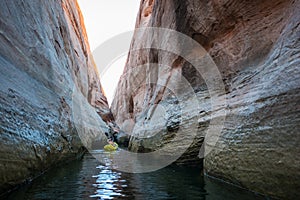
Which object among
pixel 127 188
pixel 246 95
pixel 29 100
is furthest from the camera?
pixel 29 100

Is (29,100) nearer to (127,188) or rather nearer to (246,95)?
(127,188)

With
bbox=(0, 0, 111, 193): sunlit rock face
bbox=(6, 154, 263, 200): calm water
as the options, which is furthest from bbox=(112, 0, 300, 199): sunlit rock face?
bbox=(0, 0, 111, 193): sunlit rock face

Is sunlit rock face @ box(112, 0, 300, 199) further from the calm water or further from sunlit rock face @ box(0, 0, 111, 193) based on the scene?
sunlit rock face @ box(0, 0, 111, 193)

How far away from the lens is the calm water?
126 inches

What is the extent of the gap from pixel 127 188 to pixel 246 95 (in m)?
3.16

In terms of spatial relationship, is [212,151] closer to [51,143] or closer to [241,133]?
[241,133]

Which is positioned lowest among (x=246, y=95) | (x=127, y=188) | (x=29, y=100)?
(x=127, y=188)

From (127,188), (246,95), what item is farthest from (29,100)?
(246,95)

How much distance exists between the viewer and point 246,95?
4.18 m

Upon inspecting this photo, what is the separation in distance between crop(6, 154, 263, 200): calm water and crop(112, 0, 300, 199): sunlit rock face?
1.47 feet

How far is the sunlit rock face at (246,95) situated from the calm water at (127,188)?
17.6 inches

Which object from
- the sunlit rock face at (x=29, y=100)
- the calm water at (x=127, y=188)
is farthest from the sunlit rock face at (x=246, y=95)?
the sunlit rock face at (x=29, y=100)

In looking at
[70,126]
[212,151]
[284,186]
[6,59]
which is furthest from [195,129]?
[6,59]

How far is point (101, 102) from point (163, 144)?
2492 cm
